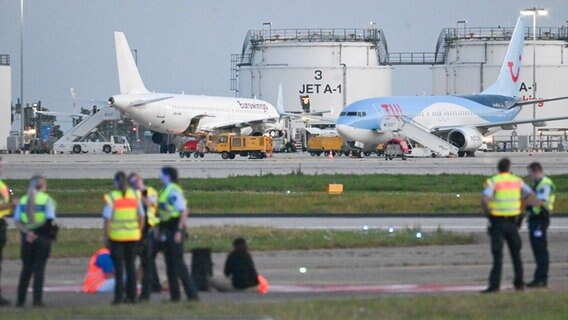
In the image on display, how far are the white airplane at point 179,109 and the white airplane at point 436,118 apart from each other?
42.9ft

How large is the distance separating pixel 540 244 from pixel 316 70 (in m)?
90.1

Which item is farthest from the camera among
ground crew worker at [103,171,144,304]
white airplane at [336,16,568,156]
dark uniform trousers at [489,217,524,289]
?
white airplane at [336,16,568,156]

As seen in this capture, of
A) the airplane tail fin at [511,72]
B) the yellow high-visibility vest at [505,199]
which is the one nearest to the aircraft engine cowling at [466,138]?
the airplane tail fin at [511,72]

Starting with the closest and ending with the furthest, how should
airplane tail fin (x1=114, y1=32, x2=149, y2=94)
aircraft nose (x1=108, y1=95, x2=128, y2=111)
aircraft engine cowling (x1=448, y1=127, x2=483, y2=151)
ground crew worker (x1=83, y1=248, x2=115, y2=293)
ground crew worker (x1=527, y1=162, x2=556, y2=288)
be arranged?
ground crew worker (x1=83, y1=248, x2=115, y2=293), ground crew worker (x1=527, y1=162, x2=556, y2=288), aircraft engine cowling (x1=448, y1=127, x2=483, y2=151), aircraft nose (x1=108, y1=95, x2=128, y2=111), airplane tail fin (x1=114, y1=32, x2=149, y2=94)

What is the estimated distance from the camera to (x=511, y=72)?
298 ft

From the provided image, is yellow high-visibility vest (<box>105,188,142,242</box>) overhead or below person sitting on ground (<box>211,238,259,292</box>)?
overhead

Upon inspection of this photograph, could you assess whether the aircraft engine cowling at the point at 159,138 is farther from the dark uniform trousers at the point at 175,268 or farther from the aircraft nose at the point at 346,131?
the dark uniform trousers at the point at 175,268

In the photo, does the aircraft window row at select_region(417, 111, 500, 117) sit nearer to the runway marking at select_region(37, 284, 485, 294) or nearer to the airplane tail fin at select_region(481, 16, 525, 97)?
the airplane tail fin at select_region(481, 16, 525, 97)

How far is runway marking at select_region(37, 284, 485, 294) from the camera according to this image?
19.0 meters

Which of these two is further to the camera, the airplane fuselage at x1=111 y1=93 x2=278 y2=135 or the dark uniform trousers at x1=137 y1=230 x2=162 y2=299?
the airplane fuselage at x1=111 y1=93 x2=278 y2=135

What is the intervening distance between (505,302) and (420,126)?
63424 millimetres

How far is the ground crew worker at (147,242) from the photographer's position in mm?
17844

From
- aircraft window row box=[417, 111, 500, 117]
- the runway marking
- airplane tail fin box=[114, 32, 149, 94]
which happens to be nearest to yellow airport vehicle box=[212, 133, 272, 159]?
aircraft window row box=[417, 111, 500, 117]

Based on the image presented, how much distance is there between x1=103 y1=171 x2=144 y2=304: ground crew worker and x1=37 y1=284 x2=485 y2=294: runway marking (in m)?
1.88
